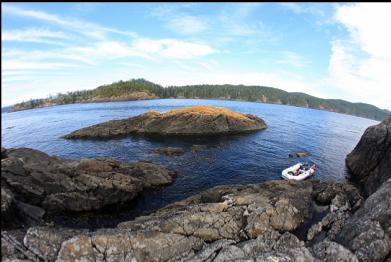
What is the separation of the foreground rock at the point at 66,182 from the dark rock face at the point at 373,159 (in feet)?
92.9

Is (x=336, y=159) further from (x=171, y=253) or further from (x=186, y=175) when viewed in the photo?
(x=171, y=253)

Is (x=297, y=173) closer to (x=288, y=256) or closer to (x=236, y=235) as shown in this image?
(x=236, y=235)

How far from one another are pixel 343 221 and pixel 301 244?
667cm

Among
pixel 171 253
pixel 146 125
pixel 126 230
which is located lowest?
pixel 171 253

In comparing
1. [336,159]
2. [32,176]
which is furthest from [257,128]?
[32,176]

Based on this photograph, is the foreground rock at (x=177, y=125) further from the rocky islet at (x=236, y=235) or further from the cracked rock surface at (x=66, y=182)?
the rocky islet at (x=236, y=235)

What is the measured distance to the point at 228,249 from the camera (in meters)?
18.7

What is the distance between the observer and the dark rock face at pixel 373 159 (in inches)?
1436

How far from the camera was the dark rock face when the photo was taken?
36478mm

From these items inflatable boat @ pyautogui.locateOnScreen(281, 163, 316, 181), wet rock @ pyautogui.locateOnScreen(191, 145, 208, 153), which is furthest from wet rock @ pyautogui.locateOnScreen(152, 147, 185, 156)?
inflatable boat @ pyautogui.locateOnScreen(281, 163, 316, 181)

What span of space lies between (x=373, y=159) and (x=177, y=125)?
4390cm

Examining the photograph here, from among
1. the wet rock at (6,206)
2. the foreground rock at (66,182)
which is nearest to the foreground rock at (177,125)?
the foreground rock at (66,182)

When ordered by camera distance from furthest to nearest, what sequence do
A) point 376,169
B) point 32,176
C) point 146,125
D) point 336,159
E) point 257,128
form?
point 257,128, point 146,125, point 336,159, point 376,169, point 32,176

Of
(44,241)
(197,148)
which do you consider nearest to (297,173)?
(197,148)
